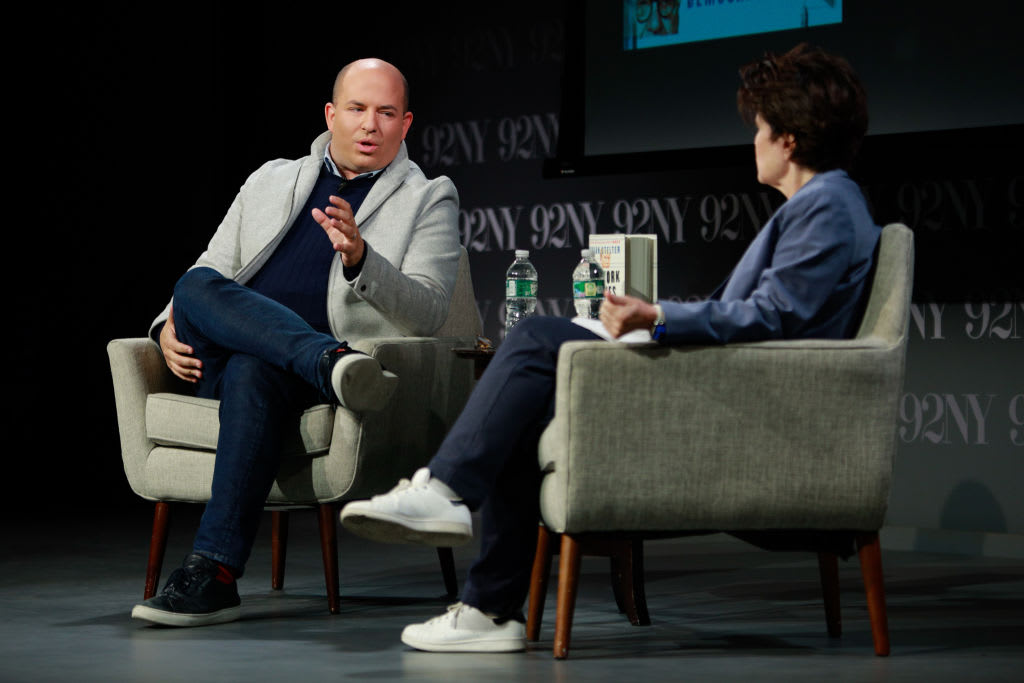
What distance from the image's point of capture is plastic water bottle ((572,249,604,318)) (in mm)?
3443

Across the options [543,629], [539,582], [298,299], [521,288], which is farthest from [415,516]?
[521,288]

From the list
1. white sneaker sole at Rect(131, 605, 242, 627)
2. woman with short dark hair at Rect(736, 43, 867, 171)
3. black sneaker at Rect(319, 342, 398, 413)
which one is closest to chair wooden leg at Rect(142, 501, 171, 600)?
white sneaker sole at Rect(131, 605, 242, 627)

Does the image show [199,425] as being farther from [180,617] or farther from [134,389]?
[180,617]

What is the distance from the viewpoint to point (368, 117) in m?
3.46

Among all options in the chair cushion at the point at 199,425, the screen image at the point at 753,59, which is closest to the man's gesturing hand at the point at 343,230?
the chair cushion at the point at 199,425

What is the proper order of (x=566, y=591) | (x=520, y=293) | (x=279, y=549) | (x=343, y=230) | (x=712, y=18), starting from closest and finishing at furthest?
1. (x=566, y=591)
2. (x=343, y=230)
3. (x=279, y=549)
4. (x=520, y=293)
5. (x=712, y=18)

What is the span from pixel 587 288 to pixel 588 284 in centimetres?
2

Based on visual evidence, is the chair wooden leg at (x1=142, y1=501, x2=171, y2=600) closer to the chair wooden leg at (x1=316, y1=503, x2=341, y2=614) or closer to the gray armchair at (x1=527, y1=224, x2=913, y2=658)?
the chair wooden leg at (x1=316, y1=503, x2=341, y2=614)

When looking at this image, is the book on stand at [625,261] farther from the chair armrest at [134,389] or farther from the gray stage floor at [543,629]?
the chair armrest at [134,389]

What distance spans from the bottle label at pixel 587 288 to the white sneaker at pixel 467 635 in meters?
1.05

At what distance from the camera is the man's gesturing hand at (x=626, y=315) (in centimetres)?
237

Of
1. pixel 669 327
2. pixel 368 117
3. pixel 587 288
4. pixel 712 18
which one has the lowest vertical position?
pixel 669 327

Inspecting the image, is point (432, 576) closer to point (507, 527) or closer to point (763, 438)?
point (507, 527)

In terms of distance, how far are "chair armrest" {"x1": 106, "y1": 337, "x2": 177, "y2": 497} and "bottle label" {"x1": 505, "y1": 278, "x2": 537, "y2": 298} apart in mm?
1124
